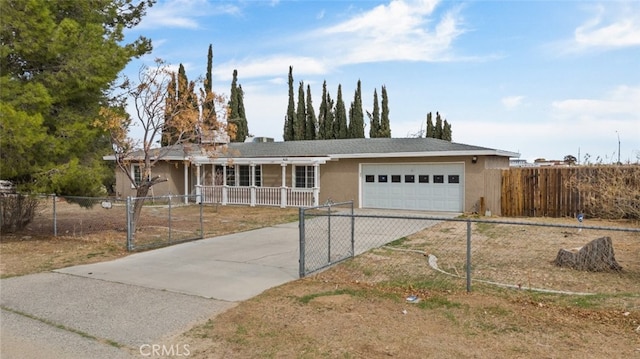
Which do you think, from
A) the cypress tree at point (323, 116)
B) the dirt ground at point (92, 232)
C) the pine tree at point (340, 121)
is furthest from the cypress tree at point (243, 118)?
the dirt ground at point (92, 232)

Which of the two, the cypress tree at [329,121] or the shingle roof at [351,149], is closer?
the shingle roof at [351,149]

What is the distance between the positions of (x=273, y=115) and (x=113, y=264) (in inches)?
1421

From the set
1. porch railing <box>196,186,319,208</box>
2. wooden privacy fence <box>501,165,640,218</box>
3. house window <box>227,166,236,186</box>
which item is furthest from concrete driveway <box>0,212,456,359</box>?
house window <box>227,166,236,186</box>

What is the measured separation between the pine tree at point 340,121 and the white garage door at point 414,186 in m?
21.0

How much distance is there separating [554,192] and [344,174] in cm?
866

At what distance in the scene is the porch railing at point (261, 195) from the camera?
20.9 m

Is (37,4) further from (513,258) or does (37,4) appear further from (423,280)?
(513,258)

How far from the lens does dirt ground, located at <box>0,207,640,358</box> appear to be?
14.0 feet

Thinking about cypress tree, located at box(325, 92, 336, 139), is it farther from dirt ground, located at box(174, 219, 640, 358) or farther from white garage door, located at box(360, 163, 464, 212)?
dirt ground, located at box(174, 219, 640, 358)

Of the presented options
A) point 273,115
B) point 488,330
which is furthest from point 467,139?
point 488,330

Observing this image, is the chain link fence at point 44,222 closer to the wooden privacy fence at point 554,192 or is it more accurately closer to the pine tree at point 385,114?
the wooden privacy fence at point 554,192

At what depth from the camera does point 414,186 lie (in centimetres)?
1902

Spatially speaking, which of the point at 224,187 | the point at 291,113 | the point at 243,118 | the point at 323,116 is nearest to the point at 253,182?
the point at 224,187

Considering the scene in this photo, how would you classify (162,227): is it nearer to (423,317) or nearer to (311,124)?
(423,317)
